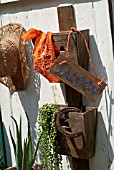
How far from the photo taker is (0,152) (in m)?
3.30

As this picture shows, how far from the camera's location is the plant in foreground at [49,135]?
8.86 feet

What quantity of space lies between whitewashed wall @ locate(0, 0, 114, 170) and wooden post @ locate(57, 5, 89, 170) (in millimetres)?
37

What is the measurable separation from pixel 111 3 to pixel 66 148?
3.12 feet

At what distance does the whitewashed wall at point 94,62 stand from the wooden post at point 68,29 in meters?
0.04

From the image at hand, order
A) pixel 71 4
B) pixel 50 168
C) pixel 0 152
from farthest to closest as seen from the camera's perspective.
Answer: pixel 0 152
pixel 50 168
pixel 71 4

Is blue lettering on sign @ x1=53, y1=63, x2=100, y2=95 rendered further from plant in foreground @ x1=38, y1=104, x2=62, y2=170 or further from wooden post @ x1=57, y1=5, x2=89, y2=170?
plant in foreground @ x1=38, y1=104, x2=62, y2=170

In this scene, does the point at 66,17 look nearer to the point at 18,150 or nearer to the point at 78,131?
the point at 78,131

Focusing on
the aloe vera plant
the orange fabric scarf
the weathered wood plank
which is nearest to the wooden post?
the weathered wood plank

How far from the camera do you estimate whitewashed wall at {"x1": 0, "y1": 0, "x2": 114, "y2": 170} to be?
2512 millimetres

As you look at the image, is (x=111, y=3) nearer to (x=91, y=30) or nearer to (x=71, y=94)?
(x=91, y=30)

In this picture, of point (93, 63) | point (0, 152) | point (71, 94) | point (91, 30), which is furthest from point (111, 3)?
point (0, 152)

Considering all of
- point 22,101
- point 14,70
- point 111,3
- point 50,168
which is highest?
point 111,3

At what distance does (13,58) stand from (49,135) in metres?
0.57

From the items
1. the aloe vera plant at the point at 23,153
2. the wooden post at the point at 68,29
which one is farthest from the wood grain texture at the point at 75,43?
the aloe vera plant at the point at 23,153
